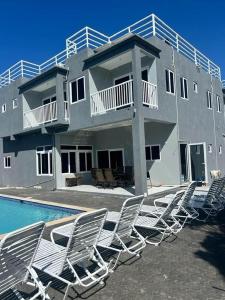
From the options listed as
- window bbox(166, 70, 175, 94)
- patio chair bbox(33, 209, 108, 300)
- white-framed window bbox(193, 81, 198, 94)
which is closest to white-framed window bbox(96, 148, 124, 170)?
window bbox(166, 70, 175, 94)

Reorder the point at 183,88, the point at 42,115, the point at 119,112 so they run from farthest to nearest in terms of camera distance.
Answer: the point at 42,115
the point at 183,88
the point at 119,112

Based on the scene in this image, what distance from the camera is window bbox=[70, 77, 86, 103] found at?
1531cm

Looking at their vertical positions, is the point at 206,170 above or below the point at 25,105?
below

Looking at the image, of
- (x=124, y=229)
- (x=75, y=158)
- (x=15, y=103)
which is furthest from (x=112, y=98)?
(x=15, y=103)

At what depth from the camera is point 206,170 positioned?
1680 cm

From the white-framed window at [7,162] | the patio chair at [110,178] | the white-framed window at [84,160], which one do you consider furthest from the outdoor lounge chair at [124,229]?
the white-framed window at [7,162]

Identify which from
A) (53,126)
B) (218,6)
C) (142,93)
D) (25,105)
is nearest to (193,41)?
(218,6)

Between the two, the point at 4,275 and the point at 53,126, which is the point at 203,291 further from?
the point at 53,126

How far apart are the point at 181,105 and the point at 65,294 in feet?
46.3

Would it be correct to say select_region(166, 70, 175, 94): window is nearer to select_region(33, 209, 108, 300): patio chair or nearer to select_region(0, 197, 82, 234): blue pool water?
select_region(0, 197, 82, 234): blue pool water

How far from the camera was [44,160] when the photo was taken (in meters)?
18.4

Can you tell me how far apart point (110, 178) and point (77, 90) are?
565cm

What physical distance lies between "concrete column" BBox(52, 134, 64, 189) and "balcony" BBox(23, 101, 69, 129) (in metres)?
1.37

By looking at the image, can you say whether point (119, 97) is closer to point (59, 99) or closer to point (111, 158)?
point (59, 99)
